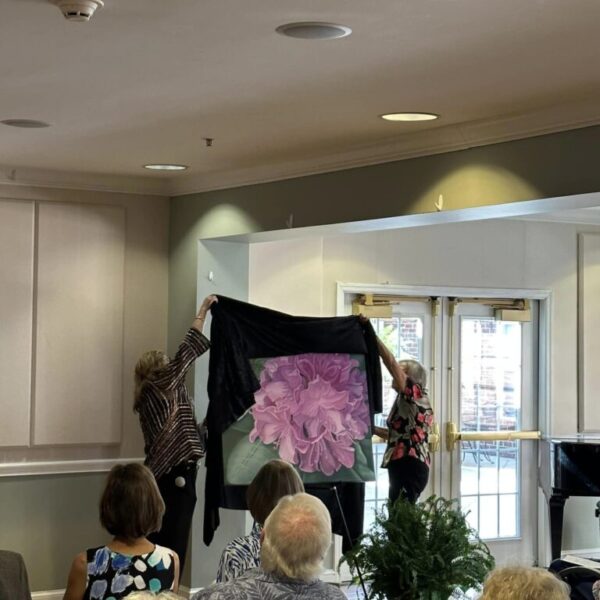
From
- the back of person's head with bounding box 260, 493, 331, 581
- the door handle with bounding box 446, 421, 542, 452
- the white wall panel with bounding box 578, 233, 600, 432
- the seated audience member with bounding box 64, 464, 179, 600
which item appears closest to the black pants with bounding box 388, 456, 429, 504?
the door handle with bounding box 446, 421, 542, 452

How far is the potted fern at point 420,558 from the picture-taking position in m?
3.02

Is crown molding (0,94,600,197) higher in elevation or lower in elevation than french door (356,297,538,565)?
higher

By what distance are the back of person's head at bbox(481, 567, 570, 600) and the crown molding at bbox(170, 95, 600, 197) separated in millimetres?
2299

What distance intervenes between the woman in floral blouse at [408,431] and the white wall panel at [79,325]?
5.59 feet

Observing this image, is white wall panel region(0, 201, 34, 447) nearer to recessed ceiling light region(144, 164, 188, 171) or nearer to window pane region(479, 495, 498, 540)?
recessed ceiling light region(144, 164, 188, 171)

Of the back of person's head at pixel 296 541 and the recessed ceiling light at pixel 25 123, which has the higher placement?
→ the recessed ceiling light at pixel 25 123

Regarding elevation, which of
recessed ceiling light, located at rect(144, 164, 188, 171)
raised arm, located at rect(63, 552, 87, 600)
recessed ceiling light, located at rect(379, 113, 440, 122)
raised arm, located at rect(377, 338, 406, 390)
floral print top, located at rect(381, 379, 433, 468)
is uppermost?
recessed ceiling light, located at rect(144, 164, 188, 171)

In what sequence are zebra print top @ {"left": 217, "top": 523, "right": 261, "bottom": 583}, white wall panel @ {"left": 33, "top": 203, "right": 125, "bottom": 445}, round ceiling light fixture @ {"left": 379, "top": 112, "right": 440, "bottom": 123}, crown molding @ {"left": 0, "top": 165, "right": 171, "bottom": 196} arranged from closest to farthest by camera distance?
zebra print top @ {"left": 217, "top": 523, "right": 261, "bottom": 583} → round ceiling light fixture @ {"left": 379, "top": 112, "right": 440, "bottom": 123} → crown molding @ {"left": 0, "top": 165, "right": 171, "bottom": 196} → white wall panel @ {"left": 33, "top": 203, "right": 125, "bottom": 445}

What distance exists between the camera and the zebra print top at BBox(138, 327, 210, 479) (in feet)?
20.2

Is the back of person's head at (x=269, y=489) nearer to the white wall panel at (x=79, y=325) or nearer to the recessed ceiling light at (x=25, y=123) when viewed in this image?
the recessed ceiling light at (x=25, y=123)

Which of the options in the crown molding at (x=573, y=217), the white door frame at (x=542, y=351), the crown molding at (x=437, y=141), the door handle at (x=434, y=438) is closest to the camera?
the crown molding at (x=437, y=141)

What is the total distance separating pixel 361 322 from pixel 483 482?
97.4 inches

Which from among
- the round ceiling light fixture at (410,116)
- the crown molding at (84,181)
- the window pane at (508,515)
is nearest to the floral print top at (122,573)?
the round ceiling light fixture at (410,116)

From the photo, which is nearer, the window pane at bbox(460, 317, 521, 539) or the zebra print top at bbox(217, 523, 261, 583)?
the zebra print top at bbox(217, 523, 261, 583)
